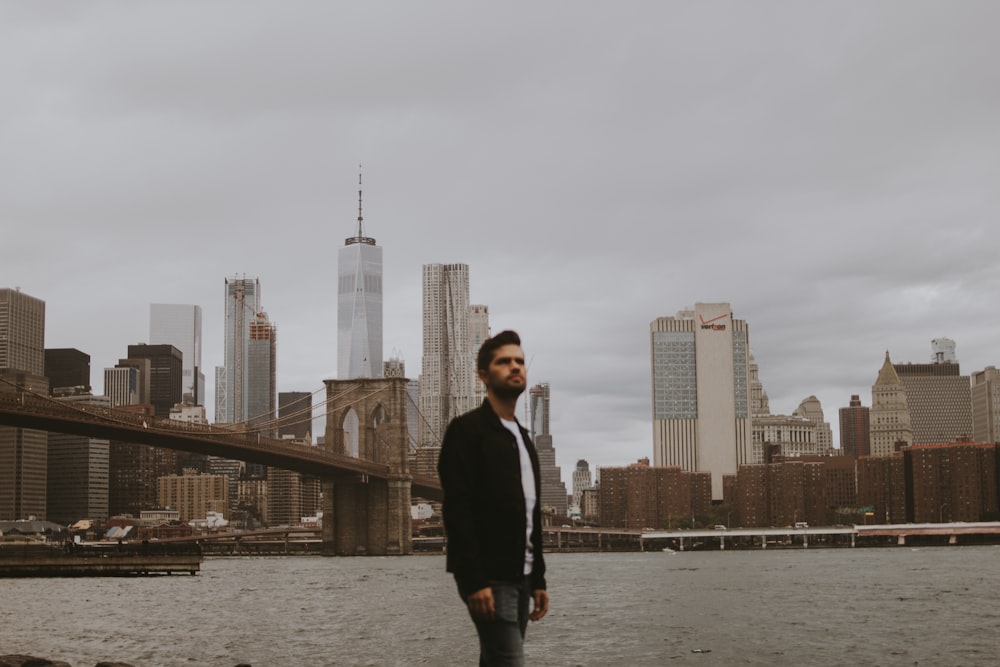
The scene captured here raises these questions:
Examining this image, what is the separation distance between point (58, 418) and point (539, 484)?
5970 centimetres

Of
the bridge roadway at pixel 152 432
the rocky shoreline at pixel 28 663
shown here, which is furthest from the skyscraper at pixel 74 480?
the rocky shoreline at pixel 28 663

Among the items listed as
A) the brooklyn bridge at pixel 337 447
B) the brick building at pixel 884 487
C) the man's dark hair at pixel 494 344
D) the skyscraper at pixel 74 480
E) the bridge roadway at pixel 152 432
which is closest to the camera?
the man's dark hair at pixel 494 344

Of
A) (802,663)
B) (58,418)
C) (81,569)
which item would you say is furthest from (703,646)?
Answer: (81,569)

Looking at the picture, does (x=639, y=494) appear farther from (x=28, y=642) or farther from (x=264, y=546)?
(x=28, y=642)

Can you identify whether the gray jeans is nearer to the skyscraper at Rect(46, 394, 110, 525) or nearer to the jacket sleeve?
the jacket sleeve

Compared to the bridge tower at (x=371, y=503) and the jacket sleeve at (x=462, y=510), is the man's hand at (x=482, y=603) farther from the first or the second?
the bridge tower at (x=371, y=503)

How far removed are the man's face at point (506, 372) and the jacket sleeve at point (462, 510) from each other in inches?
11.8

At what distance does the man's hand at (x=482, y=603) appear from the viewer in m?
6.49

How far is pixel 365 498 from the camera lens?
106 metres

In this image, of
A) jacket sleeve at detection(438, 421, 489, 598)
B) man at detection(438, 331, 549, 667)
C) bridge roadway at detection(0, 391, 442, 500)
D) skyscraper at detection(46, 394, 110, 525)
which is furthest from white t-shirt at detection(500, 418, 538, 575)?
skyscraper at detection(46, 394, 110, 525)

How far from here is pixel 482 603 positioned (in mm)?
6500

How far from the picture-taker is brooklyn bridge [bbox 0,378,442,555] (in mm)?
64625

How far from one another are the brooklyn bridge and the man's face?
57491 mm

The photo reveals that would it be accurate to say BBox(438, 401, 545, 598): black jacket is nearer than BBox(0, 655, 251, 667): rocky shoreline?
Yes
